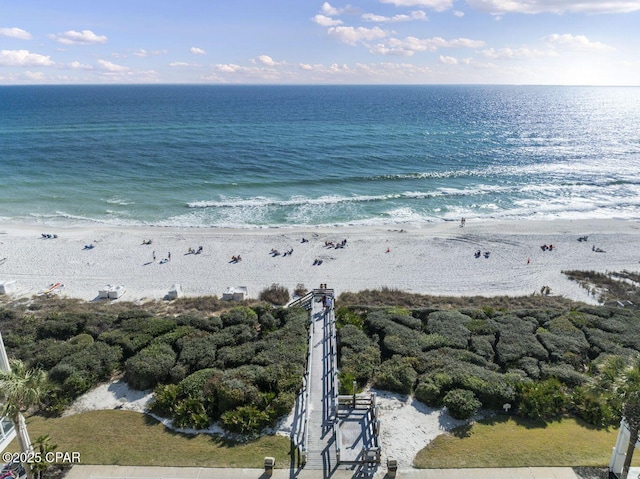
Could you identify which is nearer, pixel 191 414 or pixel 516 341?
pixel 191 414

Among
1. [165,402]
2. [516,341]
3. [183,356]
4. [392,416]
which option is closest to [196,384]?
[165,402]

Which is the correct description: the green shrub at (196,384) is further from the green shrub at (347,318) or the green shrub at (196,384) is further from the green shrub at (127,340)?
the green shrub at (347,318)

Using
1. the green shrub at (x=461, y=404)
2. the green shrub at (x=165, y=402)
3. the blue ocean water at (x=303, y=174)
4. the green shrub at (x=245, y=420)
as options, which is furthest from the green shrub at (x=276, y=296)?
the blue ocean water at (x=303, y=174)

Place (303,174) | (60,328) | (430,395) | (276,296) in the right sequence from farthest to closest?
(303,174)
(276,296)
(60,328)
(430,395)

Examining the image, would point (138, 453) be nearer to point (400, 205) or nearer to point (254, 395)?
point (254, 395)

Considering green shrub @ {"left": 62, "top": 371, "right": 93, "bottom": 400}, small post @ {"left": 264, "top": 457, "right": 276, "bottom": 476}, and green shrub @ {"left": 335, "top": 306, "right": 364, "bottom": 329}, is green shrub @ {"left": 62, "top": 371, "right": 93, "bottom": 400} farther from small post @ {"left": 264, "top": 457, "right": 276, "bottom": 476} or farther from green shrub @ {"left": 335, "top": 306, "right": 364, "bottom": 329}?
green shrub @ {"left": 335, "top": 306, "right": 364, "bottom": 329}

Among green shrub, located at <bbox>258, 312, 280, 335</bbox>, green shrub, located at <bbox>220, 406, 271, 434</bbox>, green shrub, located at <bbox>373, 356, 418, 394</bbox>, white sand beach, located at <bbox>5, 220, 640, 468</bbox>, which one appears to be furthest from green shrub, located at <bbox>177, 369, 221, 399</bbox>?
white sand beach, located at <bbox>5, 220, 640, 468</bbox>

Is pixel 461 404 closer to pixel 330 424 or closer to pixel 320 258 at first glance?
pixel 330 424
